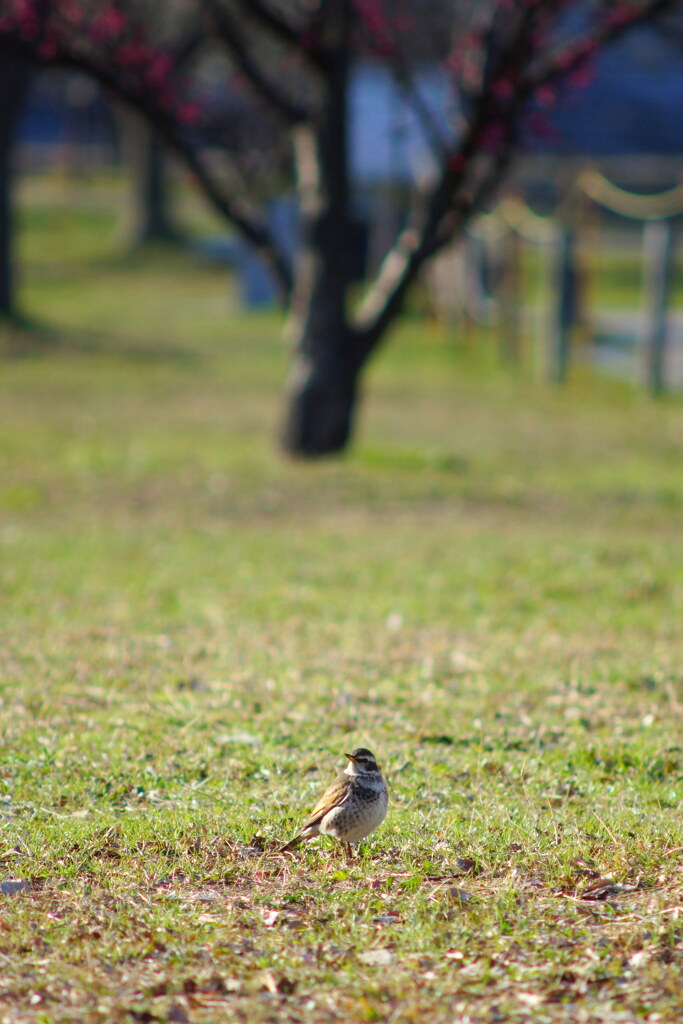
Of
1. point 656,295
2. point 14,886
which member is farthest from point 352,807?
point 656,295

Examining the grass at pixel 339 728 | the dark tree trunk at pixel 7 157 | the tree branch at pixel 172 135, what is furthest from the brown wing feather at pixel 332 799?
the dark tree trunk at pixel 7 157

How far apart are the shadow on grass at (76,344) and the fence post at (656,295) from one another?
7.47m

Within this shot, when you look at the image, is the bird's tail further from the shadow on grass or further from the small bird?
the shadow on grass

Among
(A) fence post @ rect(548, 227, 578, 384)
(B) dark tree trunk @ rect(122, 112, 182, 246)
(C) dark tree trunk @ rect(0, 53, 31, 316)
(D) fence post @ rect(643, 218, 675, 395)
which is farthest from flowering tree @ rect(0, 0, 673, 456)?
(B) dark tree trunk @ rect(122, 112, 182, 246)

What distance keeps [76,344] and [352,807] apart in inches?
768

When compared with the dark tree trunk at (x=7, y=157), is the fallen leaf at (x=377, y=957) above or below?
below

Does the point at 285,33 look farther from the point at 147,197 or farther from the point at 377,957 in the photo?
the point at 147,197

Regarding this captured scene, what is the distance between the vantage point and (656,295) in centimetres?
1720

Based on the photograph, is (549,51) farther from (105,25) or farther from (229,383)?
(229,383)

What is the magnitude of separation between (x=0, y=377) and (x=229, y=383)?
11.0ft

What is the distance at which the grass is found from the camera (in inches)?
152

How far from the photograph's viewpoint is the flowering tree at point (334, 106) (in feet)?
38.0

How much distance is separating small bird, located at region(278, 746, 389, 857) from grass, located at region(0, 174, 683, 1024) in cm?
12

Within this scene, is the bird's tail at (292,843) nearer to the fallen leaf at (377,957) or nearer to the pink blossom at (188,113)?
the fallen leaf at (377,957)
